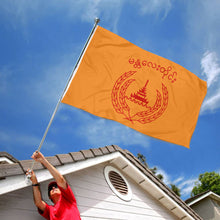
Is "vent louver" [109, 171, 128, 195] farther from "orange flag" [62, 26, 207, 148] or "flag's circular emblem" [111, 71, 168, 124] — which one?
"flag's circular emblem" [111, 71, 168, 124]

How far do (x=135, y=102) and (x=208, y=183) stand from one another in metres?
34.8

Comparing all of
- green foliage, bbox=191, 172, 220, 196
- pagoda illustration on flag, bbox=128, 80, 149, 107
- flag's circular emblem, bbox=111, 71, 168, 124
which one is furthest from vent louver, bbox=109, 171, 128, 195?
green foliage, bbox=191, 172, 220, 196

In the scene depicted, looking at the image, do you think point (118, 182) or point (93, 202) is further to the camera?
point (118, 182)

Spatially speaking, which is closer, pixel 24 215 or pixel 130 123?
pixel 24 215

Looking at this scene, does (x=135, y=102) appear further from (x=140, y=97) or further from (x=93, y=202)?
(x=93, y=202)

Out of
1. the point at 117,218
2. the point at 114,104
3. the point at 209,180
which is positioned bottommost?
the point at 117,218

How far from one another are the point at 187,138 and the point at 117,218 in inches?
91.0

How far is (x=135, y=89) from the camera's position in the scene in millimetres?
4078

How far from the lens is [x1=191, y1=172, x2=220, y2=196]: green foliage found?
3132cm

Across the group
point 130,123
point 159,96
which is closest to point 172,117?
point 159,96

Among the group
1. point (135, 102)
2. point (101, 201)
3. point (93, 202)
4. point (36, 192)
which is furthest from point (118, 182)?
point (36, 192)

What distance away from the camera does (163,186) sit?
6199 millimetres

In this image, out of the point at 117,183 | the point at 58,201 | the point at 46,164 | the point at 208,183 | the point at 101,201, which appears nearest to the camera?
the point at 46,164

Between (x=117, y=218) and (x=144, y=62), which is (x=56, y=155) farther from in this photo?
(x=144, y=62)
